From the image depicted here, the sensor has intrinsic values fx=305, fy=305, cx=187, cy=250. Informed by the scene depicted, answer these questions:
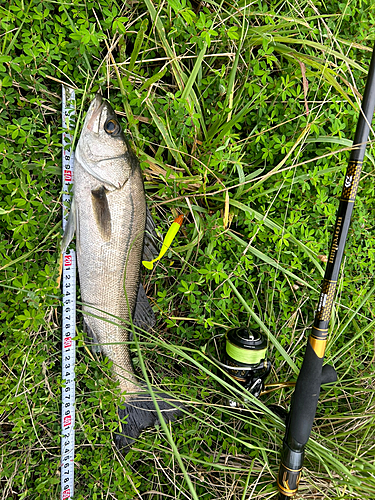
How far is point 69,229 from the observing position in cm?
165

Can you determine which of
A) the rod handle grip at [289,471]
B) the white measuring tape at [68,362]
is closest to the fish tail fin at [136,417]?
the white measuring tape at [68,362]

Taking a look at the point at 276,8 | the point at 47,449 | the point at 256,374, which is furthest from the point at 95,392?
the point at 276,8

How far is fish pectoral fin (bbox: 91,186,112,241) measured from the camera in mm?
1545

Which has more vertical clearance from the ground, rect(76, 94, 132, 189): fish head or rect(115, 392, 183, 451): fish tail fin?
rect(76, 94, 132, 189): fish head

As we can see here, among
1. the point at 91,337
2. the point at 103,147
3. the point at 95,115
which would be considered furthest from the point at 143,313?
the point at 95,115

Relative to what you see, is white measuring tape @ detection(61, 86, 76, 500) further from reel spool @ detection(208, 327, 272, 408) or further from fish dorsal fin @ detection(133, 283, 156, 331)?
reel spool @ detection(208, 327, 272, 408)

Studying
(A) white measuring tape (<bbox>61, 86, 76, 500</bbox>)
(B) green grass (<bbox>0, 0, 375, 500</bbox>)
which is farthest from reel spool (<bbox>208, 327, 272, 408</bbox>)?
(A) white measuring tape (<bbox>61, 86, 76, 500</bbox>)

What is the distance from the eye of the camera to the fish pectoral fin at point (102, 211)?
5.07 feet

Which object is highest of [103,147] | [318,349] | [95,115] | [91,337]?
[95,115]

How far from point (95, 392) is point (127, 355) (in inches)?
10.6

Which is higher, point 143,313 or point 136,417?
point 143,313

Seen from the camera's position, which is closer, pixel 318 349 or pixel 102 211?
pixel 318 349

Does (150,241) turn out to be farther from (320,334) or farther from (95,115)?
(320,334)

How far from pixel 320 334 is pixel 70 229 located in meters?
1.38
